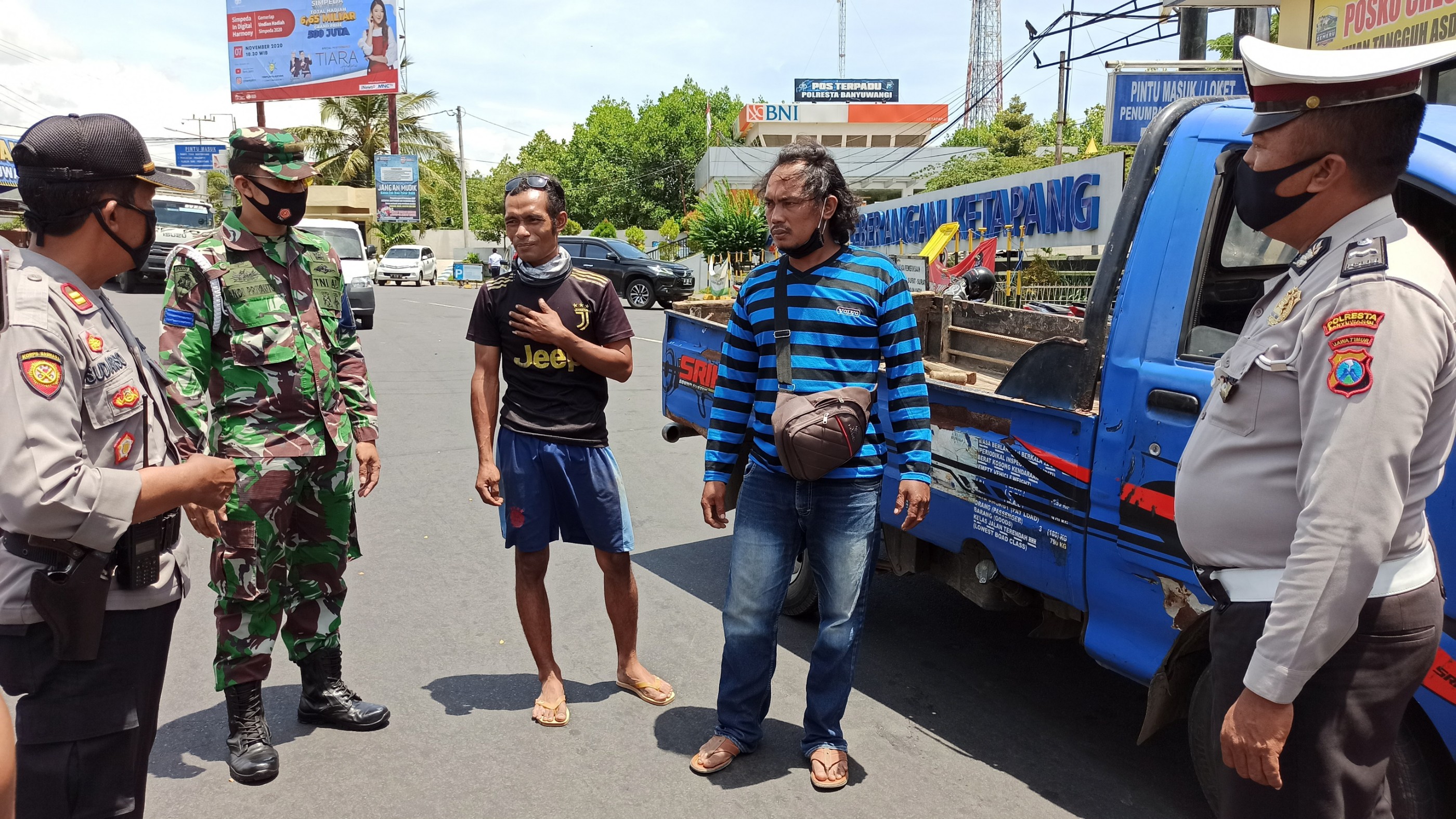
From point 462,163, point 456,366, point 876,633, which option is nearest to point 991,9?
point 462,163

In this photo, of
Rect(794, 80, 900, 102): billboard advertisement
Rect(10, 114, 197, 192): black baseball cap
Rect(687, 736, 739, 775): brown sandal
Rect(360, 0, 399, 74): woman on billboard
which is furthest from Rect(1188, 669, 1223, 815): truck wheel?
Rect(794, 80, 900, 102): billboard advertisement

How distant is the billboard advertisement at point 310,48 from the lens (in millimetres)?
42438

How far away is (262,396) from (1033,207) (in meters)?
13.8

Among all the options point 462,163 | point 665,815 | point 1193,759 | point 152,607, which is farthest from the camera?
point 462,163

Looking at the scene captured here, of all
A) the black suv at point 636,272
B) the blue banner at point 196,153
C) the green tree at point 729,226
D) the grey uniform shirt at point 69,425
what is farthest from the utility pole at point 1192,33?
the blue banner at point 196,153

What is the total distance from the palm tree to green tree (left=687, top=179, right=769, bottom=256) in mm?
26235

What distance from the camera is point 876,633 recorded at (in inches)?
179

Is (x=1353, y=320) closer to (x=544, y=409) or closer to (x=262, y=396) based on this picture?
(x=544, y=409)

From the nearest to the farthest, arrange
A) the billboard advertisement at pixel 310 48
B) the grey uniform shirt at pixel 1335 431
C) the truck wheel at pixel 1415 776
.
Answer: the grey uniform shirt at pixel 1335 431, the truck wheel at pixel 1415 776, the billboard advertisement at pixel 310 48

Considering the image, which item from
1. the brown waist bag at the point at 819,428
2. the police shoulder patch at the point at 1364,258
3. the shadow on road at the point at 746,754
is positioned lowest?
the shadow on road at the point at 746,754

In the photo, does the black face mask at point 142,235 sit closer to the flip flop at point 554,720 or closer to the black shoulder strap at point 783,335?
the black shoulder strap at point 783,335

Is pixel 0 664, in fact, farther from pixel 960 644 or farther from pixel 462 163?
pixel 462 163

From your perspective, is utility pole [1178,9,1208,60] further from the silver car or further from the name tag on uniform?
the silver car

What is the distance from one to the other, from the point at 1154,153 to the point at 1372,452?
177 cm
